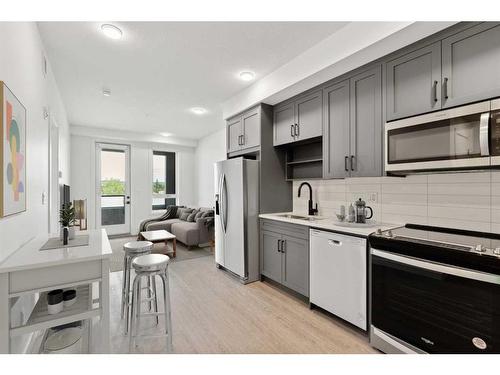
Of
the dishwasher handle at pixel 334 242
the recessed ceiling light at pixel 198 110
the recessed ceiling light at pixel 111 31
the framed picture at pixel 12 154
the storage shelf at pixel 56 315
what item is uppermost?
the recessed ceiling light at pixel 198 110

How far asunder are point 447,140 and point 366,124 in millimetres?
730

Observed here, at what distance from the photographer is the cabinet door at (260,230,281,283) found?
304cm

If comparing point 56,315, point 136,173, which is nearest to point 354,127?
point 56,315

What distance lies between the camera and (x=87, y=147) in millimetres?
5969

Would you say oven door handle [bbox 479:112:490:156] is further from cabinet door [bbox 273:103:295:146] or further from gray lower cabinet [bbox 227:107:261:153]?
gray lower cabinet [bbox 227:107:261:153]

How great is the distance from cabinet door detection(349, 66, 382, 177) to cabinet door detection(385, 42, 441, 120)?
0.38 feet

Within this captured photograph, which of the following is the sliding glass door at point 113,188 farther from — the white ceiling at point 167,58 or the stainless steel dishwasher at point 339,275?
the stainless steel dishwasher at point 339,275

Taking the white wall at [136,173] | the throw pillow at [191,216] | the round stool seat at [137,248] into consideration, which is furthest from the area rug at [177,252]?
the round stool seat at [137,248]

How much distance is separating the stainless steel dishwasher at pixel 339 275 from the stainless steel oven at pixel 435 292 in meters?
0.14

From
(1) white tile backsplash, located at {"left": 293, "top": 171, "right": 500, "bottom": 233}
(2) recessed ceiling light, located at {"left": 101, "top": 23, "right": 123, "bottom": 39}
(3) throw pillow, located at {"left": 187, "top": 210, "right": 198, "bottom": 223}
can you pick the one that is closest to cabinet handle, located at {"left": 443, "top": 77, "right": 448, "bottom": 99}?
(1) white tile backsplash, located at {"left": 293, "top": 171, "right": 500, "bottom": 233}

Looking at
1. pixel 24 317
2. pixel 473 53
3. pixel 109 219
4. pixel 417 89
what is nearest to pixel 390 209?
pixel 417 89

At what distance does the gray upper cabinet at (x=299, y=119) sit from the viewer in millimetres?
2832

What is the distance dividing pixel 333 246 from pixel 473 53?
1.75m

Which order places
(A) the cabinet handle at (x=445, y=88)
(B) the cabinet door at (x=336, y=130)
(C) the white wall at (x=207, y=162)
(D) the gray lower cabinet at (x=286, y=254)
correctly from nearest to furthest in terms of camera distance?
(A) the cabinet handle at (x=445, y=88), (B) the cabinet door at (x=336, y=130), (D) the gray lower cabinet at (x=286, y=254), (C) the white wall at (x=207, y=162)
